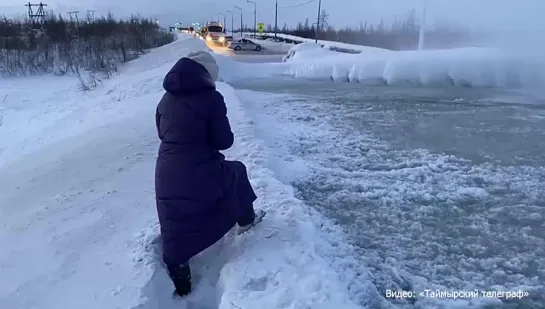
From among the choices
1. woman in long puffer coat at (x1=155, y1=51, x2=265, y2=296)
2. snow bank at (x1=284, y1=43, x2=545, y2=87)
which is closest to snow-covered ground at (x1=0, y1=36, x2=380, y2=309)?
woman in long puffer coat at (x1=155, y1=51, x2=265, y2=296)

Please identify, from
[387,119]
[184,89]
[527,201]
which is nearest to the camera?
[184,89]

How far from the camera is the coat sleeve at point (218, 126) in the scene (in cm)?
309

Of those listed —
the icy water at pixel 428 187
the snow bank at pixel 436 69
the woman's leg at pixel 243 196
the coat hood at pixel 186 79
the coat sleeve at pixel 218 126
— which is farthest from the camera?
the snow bank at pixel 436 69

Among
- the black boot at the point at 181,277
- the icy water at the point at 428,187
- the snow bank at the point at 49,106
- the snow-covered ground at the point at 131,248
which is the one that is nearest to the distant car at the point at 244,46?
the snow bank at the point at 49,106

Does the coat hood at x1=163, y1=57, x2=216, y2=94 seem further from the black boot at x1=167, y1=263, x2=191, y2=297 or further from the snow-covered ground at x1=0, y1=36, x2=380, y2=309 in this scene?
the snow-covered ground at x1=0, y1=36, x2=380, y2=309

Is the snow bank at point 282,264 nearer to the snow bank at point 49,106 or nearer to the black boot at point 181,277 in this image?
the black boot at point 181,277

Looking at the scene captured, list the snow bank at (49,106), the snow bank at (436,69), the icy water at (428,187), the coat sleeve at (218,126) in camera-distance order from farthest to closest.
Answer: the snow bank at (436,69) → the snow bank at (49,106) → the icy water at (428,187) → the coat sleeve at (218,126)

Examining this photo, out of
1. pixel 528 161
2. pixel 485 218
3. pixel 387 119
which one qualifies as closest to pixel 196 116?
pixel 485 218

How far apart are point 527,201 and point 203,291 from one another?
149 inches

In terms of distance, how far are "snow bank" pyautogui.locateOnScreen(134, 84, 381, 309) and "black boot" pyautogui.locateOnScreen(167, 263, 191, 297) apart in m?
0.08

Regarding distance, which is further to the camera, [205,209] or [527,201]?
[527,201]

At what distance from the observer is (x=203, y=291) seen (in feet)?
10.9

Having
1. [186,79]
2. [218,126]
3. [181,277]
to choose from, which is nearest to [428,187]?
[218,126]

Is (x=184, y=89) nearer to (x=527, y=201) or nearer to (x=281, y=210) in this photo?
(x=281, y=210)
